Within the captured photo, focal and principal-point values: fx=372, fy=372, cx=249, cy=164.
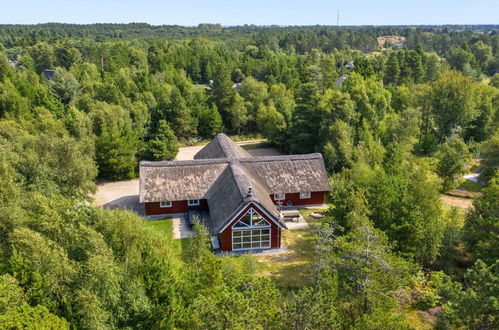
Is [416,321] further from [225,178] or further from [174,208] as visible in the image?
[174,208]

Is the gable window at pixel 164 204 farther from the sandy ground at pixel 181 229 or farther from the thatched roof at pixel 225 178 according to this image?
the sandy ground at pixel 181 229

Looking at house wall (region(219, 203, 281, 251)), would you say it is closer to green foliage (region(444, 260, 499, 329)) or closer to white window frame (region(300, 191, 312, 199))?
white window frame (region(300, 191, 312, 199))

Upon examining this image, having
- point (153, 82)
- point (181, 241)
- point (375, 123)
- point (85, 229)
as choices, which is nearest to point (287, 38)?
point (153, 82)

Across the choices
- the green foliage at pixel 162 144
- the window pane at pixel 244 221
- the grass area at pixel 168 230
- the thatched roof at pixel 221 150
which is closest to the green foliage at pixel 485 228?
the window pane at pixel 244 221

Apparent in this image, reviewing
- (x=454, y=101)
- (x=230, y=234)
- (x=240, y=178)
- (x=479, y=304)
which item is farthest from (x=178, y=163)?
(x=454, y=101)

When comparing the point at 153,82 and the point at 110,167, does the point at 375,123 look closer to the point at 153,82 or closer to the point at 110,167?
the point at 110,167
